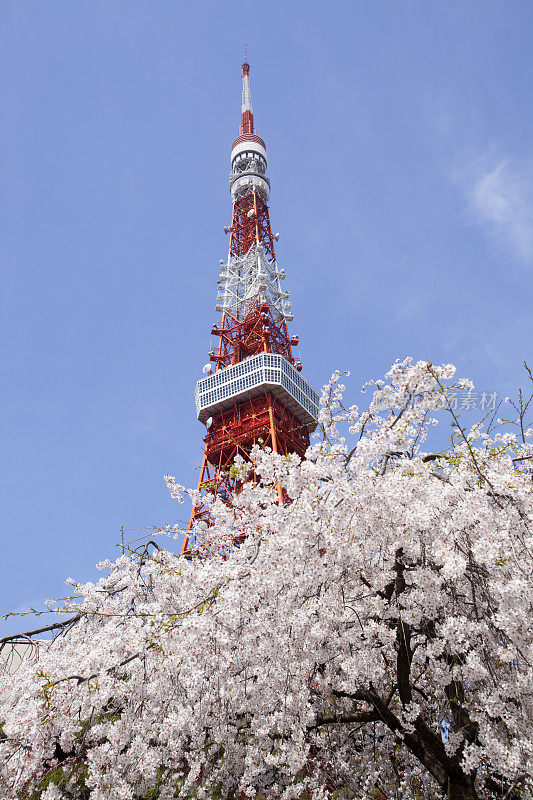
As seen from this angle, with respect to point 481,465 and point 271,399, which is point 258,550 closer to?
point 481,465

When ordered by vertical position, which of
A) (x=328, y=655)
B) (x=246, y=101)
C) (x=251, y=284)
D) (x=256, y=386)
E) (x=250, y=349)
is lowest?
(x=328, y=655)

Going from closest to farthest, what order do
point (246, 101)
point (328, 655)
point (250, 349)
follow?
point (328, 655) < point (250, 349) < point (246, 101)

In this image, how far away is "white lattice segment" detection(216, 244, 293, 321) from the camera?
41719 mm

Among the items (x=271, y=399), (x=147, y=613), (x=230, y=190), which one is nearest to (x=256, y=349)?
(x=271, y=399)

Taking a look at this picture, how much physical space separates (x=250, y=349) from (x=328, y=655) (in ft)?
113

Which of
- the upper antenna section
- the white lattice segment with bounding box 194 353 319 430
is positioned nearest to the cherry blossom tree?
the white lattice segment with bounding box 194 353 319 430

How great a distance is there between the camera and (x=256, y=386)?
34219mm

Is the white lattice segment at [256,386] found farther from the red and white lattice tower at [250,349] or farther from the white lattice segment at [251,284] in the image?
the white lattice segment at [251,284]

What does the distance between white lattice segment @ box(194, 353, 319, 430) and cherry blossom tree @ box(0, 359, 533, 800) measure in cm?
2834

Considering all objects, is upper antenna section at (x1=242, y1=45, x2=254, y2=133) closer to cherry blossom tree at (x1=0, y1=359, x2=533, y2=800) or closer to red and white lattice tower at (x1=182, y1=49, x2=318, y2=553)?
red and white lattice tower at (x1=182, y1=49, x2=318, y2=553)

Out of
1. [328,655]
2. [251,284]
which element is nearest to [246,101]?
[251,284]

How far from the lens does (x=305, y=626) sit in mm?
4988

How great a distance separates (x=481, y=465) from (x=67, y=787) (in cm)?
533

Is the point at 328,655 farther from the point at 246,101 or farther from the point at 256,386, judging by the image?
the point at 246,101
